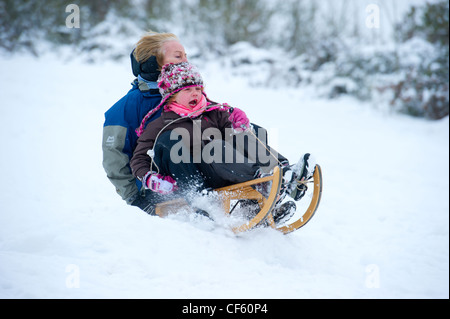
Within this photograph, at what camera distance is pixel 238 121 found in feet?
7.14

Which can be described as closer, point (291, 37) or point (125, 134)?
point (125, 134)

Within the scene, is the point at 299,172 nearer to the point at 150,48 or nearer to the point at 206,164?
the point at 206,164

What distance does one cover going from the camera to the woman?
217cm

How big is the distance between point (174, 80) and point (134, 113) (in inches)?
14.4

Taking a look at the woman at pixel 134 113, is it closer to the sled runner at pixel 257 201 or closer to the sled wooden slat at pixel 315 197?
the sled runner at pixel 257 201

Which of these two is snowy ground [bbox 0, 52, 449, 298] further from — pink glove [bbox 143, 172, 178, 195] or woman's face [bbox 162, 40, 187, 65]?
woman's face [bbox 162, 40, 187, 65]

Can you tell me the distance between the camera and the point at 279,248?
2.19 meters

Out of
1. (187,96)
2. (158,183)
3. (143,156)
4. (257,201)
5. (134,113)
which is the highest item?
(187,96)

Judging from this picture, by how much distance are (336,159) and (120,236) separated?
359 centimetres

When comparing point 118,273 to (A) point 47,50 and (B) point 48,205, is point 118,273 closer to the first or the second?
Answer: (B) point 48,205

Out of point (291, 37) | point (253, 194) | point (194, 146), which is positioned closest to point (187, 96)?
point (194, 146)

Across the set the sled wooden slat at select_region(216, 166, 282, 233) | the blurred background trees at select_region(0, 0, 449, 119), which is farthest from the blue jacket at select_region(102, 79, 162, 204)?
the blurred background trees at select_region(0, 0, 449, 119)

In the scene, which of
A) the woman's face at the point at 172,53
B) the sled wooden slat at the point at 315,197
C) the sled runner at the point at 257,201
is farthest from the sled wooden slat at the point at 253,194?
the woman's face at the point at 172,53

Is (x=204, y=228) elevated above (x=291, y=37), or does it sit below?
below
